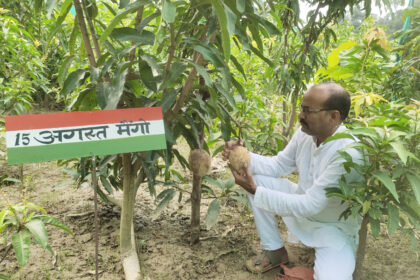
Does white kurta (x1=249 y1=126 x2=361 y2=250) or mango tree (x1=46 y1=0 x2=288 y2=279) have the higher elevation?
mango tree (x1=46 y1=0 x2=288 y2=279)

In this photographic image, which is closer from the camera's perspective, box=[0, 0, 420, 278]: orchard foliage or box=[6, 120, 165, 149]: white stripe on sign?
box=[6, 120, 165, 149]: white stripe on sign

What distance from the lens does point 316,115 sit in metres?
Answer: 1.41

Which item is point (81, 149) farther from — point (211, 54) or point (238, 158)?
point (238, 158)

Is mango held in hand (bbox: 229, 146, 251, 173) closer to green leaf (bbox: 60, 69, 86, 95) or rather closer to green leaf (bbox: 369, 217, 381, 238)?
green leaf (bbox: 369, 217, 381, 238)

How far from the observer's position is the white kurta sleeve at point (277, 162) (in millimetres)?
1732

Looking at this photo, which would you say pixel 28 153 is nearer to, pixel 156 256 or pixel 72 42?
pixel 72 42

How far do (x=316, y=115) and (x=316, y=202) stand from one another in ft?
1.22

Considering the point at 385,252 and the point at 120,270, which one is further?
the point at 385,252

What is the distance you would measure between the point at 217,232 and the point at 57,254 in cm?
84

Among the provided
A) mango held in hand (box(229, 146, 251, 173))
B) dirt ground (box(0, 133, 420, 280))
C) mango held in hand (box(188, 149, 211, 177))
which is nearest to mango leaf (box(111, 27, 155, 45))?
mango held in hand (box(188, 149, 211, 177))

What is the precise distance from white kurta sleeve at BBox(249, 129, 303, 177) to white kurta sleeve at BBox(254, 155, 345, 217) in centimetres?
32

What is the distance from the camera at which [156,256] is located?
165cm

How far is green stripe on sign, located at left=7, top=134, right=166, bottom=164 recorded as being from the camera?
2.98 ft

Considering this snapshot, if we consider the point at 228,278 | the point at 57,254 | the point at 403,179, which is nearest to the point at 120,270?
the point at 57,254
